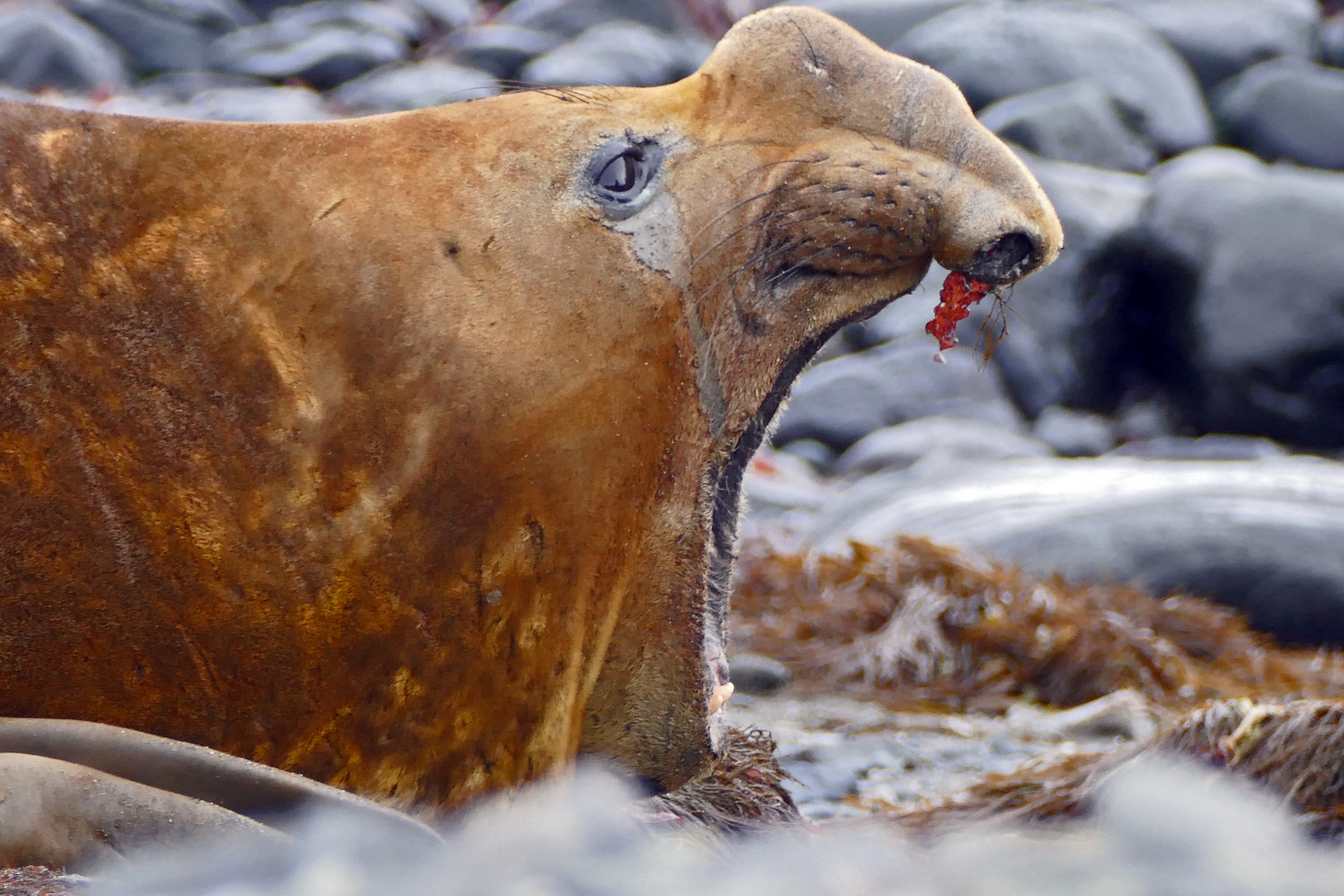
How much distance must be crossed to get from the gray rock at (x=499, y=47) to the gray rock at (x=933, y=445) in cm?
865

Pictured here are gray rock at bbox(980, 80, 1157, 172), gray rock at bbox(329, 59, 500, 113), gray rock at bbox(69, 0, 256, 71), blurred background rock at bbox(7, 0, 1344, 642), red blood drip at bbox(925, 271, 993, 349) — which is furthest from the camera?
gray rock at bbox(69, 0, 256, 71)

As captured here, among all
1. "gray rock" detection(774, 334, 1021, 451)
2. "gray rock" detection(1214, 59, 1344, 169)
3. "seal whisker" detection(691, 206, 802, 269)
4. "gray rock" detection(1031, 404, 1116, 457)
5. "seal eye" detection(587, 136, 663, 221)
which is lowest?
"gray rock" detection(1031, 404, 1116, 457)

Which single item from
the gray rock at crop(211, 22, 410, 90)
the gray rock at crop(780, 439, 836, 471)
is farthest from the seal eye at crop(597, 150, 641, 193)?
the gray rock at crop(211, 22, 410, 90)

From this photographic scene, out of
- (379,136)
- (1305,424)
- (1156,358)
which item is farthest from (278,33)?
(379,136)

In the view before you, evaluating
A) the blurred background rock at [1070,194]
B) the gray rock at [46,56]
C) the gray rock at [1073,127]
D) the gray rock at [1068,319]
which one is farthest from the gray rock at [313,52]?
the gray rock at [1068,319]

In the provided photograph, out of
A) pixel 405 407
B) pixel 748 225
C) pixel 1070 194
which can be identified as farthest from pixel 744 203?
pixel 1070 194

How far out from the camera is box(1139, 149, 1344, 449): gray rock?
473 inches

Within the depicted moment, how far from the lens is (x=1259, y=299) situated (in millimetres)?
12219

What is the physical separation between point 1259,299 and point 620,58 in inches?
349

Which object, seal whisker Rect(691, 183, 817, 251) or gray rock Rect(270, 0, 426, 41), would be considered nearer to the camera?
seal whisker Rect(691, 183, 817, 251)

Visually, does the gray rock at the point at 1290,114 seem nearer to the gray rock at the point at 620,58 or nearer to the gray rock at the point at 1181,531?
the gray rock at the point at 620,58

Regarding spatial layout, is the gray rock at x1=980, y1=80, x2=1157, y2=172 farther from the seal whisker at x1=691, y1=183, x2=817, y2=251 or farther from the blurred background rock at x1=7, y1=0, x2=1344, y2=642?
the seal whisker at x1=691, y1=183, x2=817, y2=251

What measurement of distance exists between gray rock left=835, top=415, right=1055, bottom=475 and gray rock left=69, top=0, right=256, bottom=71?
36.8ft

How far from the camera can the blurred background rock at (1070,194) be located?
32.0 feet
